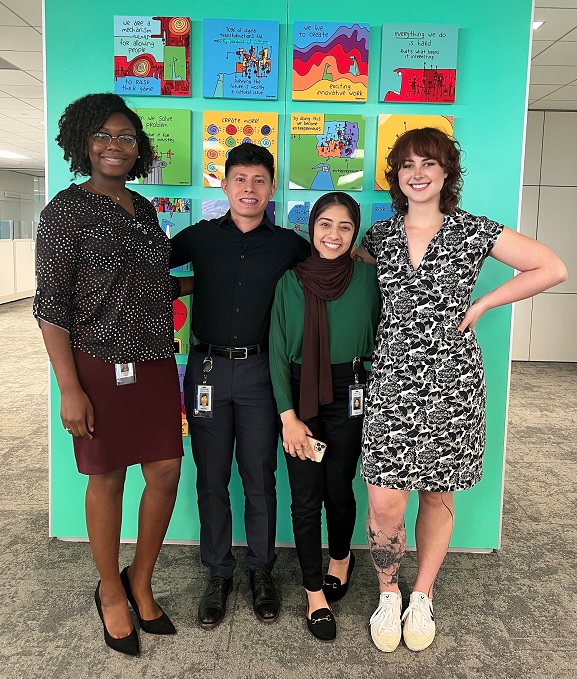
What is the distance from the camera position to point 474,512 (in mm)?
2920

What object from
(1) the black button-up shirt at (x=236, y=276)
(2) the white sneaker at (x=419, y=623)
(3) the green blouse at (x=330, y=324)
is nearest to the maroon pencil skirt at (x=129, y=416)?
(1) the black button-up shirt at (x=236, y=276)

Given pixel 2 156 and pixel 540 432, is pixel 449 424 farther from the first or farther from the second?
pixel 2 156

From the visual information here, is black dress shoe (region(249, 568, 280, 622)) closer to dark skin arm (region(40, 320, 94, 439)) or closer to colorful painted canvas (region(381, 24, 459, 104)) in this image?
dark skin arm (region(40, 320, 94, 439))

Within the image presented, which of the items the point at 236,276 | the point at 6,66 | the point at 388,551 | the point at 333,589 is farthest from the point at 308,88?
the point at 6,66

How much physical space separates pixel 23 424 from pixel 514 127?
393cm

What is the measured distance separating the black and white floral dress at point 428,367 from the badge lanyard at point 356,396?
35 mm

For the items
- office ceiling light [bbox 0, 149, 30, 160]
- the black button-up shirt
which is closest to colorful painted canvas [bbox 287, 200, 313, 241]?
the black button-up shirt

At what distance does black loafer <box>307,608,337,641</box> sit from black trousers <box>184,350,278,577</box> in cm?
28

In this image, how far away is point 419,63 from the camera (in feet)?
8.55

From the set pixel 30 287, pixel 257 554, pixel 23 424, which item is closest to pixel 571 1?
pixel 257 554

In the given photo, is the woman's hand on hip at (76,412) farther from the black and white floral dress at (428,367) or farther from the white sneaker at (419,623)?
the white sneaker at (419,623)

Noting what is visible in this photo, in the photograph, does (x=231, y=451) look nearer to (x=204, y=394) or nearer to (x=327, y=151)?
(x=204, y=394)

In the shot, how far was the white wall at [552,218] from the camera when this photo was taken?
7.18 meters

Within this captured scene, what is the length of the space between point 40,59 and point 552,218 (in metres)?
5.67
